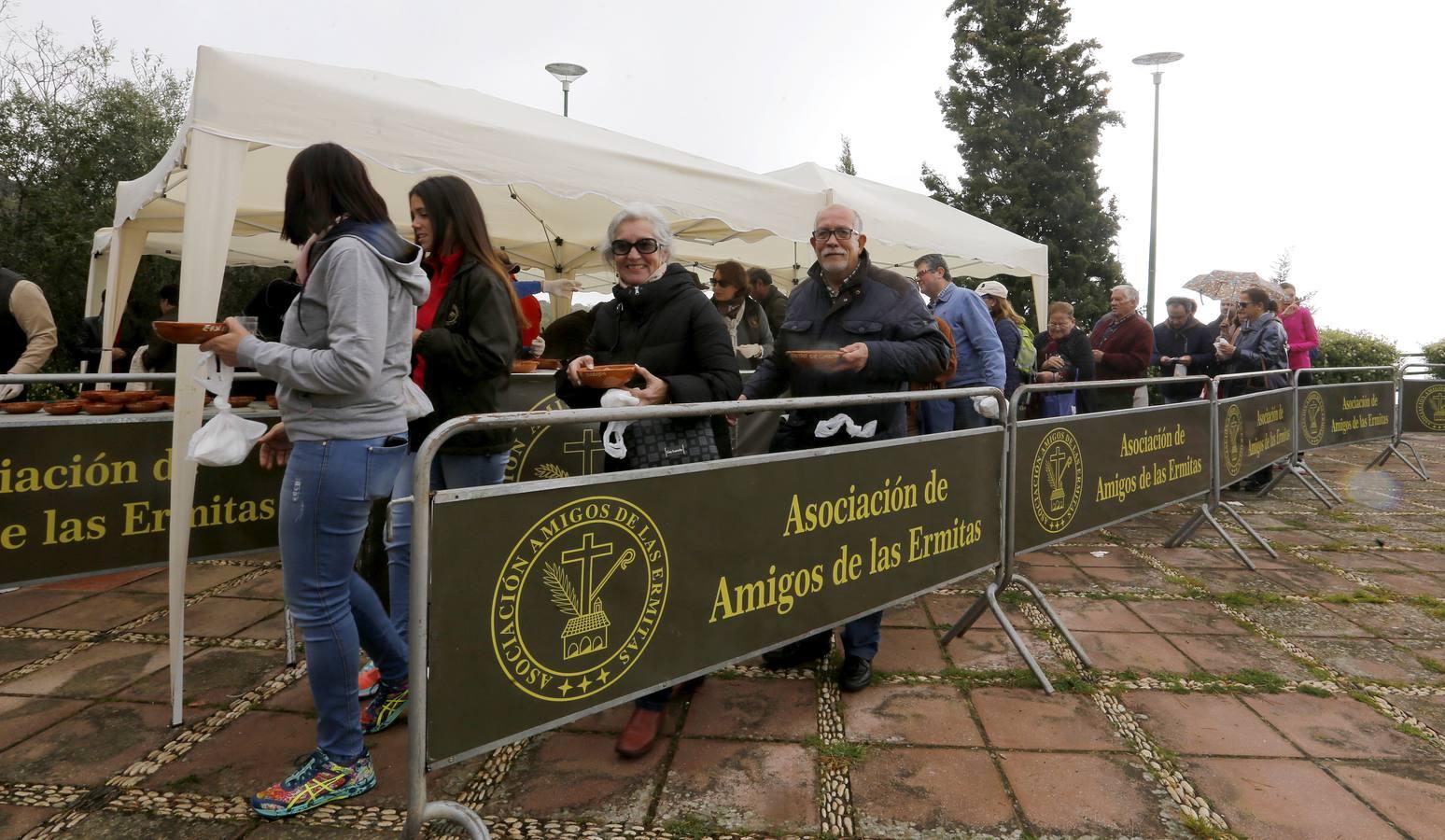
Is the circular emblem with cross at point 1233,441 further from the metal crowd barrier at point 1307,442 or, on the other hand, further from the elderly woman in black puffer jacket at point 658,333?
the elderly woman in black puffer jacket at point 658,333

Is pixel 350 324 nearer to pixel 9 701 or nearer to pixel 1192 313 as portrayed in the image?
pixel 9 701

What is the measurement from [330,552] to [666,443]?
3.18 ft

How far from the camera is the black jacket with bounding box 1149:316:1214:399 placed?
23.4 feet

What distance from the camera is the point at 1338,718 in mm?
2826

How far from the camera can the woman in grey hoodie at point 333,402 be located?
79.2 inches

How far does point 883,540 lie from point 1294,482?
7171 millimetres

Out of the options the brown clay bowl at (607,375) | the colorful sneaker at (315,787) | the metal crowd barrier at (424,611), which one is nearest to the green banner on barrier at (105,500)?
the colorful sneaker at (315,787)

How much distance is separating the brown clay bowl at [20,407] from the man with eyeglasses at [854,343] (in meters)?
3.01

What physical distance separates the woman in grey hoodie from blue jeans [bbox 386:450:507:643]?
0.27 m

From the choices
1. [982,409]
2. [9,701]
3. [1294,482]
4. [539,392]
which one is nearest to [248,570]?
[9,701]

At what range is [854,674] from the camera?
3035mm

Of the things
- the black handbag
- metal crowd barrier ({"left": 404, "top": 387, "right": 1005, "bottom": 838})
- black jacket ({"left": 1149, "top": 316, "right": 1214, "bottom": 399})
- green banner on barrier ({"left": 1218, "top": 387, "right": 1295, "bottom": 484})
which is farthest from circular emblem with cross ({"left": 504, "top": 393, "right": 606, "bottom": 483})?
black jacket ({"left": 1149, "top": 316, "right": 1214, "bottom": 399})

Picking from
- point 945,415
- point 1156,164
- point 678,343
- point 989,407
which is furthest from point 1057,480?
point 1156,164

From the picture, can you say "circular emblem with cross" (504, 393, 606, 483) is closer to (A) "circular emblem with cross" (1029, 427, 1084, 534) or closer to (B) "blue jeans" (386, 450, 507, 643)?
(B) "blue jeans" (386, 450, 507, 643)
